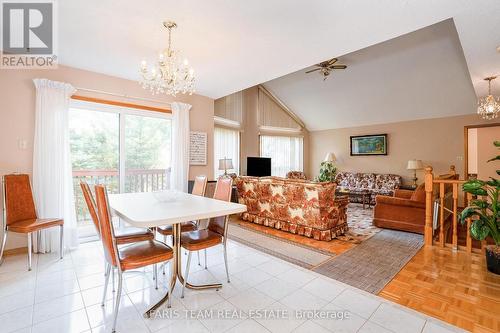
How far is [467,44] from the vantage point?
288 cm

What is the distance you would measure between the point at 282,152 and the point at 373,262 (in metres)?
5.55

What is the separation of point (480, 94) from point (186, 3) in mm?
5963

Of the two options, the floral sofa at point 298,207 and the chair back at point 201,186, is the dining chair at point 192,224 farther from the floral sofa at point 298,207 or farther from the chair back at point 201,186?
the floral sofa at point 298,207

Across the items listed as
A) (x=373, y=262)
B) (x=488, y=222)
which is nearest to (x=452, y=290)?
(x=373, y=262)

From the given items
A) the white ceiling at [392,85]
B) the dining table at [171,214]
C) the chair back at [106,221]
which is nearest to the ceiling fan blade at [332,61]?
the white ceiling at [392,85]

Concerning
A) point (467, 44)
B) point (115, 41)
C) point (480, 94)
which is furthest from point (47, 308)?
point (480, 94)

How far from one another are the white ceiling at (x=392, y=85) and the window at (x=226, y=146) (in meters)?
2.11

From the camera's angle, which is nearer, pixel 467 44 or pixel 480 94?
pixel 467 44

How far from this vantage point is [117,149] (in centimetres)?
398

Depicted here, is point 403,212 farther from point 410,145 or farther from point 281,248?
point 410,145

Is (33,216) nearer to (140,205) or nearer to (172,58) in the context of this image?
(140,205)

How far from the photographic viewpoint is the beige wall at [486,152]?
630 centimetres

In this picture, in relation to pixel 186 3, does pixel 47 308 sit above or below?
Result: below

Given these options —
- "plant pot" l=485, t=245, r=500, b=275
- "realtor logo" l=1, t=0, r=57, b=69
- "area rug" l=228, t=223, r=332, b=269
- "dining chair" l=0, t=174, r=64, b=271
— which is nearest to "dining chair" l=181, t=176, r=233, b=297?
"area rug" l=228, t=223, r=332, b=269
